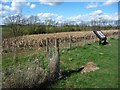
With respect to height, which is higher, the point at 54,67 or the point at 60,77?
the point at 54,67

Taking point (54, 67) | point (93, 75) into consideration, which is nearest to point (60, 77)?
point (54, 67)

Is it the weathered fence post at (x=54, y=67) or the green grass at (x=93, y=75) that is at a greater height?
the weathered fence post at (x=54, y=67)

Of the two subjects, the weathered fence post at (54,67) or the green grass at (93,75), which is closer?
the green grass at (93,75)

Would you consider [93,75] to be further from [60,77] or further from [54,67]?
[54,67]

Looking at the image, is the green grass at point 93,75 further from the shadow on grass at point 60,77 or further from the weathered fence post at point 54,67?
the weathered fence post at point 54,67

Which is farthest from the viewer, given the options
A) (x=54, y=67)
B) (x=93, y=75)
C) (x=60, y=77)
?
(x=93, y=75)

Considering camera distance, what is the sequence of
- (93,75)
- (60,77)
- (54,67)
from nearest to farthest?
(54,67) < (60,77) < (93,75)

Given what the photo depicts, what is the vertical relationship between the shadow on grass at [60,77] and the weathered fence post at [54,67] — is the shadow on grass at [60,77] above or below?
below

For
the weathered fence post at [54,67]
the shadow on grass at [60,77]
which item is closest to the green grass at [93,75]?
the shadow on grass at [60,77]

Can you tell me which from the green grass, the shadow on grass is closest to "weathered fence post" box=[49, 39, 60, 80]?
the shadow on grass

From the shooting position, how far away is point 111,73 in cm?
1260

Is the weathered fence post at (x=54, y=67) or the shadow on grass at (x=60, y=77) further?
the weathered fence post at (x=54, y=67)

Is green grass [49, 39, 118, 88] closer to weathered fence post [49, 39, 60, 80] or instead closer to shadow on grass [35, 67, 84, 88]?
shadow on grass [35, 67, 84, 88]

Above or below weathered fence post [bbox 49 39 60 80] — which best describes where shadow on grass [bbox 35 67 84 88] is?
below
